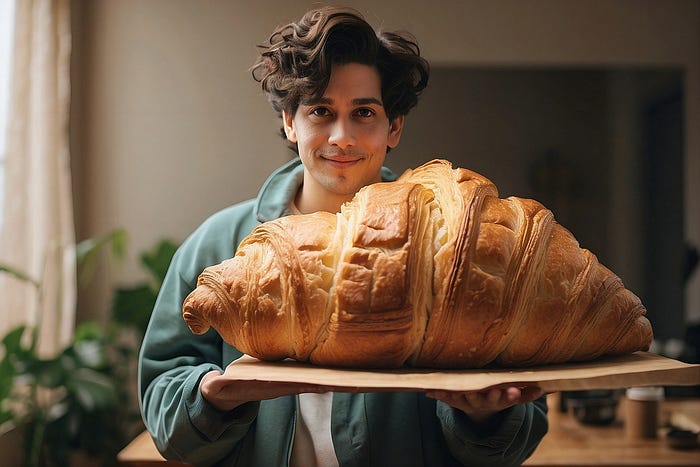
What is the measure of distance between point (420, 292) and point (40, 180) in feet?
8.92

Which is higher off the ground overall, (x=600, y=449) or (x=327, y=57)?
(x=327, y=57)

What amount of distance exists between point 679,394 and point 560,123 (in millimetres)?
1407

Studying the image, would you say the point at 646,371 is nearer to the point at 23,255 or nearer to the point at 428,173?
the point at 428,173

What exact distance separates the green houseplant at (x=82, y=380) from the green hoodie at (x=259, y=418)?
1413 millimetres

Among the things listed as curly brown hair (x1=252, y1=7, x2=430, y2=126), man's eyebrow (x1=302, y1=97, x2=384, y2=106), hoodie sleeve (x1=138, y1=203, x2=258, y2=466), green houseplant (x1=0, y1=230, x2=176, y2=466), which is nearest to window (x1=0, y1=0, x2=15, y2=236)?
green houseplant (x1=0, y1=230, x2=176, y2=466)

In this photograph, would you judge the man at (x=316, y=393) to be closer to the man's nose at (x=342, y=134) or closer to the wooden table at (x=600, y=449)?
the man's nose at (x=342, y=134)

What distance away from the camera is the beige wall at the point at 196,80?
3803 mm

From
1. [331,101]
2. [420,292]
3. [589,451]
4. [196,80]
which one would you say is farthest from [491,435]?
[196,80]

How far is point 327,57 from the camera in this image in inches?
49.0

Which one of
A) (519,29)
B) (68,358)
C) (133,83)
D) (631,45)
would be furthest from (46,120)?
(631,45)

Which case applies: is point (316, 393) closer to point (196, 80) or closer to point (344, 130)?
point (344, 130)

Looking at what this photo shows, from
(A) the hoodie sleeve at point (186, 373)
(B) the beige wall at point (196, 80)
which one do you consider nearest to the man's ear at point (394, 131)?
(A) the hoodie sleeve at point (186, 373)

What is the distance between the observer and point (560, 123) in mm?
3709

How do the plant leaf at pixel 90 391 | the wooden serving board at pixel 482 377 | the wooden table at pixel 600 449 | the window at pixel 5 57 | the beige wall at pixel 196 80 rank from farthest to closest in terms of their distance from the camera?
the beige wall at pixel 196 80 < the window at pixel 5 57 < the plant leaf at pixel 90 391 < the wooden table at pixel 600 449 < the wooden serving board at pixel 482 377
